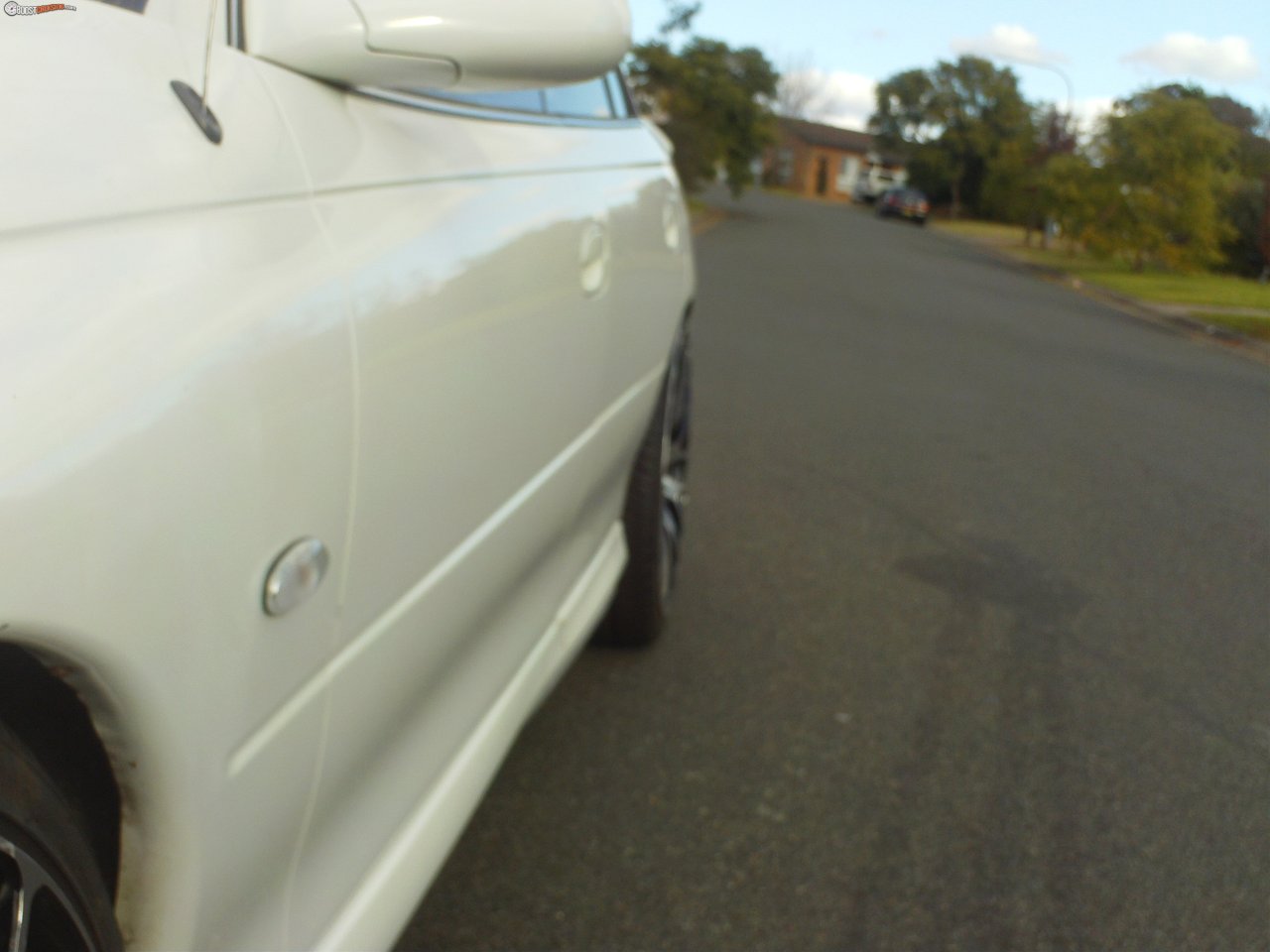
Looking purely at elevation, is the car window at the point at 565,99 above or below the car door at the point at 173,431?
above

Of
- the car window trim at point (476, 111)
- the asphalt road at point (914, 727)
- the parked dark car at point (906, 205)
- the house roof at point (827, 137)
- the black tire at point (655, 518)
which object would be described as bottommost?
the parked dark car at point (906, 205)

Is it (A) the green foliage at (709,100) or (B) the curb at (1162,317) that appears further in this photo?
(A) the green foliage at (709,100)

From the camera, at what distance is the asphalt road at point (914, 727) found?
2389 mm

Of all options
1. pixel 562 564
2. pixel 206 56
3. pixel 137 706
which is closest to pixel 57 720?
pixel 137 706

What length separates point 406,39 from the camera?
1435mm

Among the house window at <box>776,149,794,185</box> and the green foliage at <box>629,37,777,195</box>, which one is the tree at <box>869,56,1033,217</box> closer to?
the house window at <box>776,149,794,185</box>

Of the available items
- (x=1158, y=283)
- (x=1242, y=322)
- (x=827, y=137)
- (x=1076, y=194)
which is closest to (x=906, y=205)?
(x=1076, y=194)

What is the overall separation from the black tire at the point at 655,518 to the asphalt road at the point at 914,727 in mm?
129

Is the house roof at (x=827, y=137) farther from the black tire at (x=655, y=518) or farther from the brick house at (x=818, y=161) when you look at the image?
the black tire at (x=655, y=518)

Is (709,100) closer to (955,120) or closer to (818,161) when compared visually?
(955,120)

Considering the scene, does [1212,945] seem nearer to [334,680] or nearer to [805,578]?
[334,680]

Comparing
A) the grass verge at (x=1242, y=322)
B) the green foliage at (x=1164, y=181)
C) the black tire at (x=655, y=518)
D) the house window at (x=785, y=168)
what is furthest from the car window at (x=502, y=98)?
the house window at (x=785, y=168)

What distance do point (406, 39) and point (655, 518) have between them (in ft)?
6.15

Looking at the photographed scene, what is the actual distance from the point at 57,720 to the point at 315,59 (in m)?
0.78
